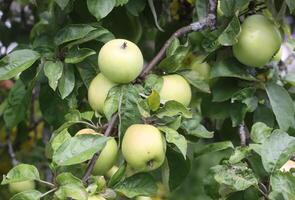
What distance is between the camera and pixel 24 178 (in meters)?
0.89

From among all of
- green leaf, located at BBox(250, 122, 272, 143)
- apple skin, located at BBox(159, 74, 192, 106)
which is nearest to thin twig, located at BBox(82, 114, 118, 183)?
apple skin, located at BBox(159, 74, 192, 106)

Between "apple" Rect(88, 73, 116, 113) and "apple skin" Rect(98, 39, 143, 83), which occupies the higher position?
"apple skin" Rect(98, 39, 143, 83)

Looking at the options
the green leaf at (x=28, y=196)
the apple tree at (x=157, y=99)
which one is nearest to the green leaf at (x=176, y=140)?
the apple tree at (x=157, y=99)

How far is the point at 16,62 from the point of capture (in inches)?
42.6

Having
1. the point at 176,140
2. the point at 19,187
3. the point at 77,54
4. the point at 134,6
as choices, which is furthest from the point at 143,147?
the point at 19,187

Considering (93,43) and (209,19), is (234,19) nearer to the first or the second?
(209,19)

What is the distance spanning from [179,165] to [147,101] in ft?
0.55

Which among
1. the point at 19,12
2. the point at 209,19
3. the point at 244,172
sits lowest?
the point at 19,12

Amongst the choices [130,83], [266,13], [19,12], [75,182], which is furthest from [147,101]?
[19,12]

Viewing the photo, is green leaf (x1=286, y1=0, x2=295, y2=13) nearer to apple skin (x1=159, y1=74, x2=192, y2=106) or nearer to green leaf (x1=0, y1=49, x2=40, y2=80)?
apple skin (x1=159, y1=74, x2=192, y2=106)

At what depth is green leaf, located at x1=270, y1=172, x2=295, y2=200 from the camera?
2.93 feet

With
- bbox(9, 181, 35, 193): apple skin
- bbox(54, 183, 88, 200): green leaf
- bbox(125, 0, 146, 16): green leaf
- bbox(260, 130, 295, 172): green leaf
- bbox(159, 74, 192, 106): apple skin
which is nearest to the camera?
bbox(54, 183, 88, 200): green leaf

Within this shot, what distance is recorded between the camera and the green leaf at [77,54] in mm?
1071

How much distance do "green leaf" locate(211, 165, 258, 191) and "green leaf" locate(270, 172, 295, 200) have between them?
0.10 feet
